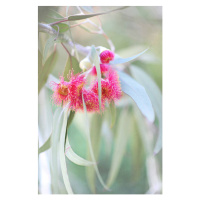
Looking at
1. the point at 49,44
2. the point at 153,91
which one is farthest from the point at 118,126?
the point at 49,44

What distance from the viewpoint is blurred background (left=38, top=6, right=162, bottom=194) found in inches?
32.4

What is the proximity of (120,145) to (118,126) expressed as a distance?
75mm

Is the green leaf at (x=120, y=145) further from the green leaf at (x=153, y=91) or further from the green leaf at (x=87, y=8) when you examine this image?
the green leaf at (x=87, y=8)

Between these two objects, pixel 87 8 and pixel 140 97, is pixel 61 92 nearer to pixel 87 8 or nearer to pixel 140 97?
pixel 140 97

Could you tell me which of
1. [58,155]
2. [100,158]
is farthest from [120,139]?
[58,155]

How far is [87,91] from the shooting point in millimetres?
668

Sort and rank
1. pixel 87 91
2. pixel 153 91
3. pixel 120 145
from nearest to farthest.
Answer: pixel 87 91 < pixel 153 91 < pixel 120 145

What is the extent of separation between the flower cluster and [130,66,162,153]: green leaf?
7.9 inches

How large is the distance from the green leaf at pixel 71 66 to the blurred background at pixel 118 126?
0.10ft

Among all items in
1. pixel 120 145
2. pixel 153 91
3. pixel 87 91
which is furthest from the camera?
pixel 120 145

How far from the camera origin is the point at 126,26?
3.06 feet

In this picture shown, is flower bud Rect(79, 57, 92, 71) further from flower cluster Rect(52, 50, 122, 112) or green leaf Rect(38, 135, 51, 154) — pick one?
green leaf Rect(38, 135, 51, 154)

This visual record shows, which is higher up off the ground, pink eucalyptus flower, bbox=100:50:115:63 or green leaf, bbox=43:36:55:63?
green leaf, bbox=43:36:55:63

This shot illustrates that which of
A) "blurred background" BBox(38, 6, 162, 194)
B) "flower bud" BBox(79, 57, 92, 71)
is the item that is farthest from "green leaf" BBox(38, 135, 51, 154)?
"flower bud" BBox(79, 57, 92, 71)
